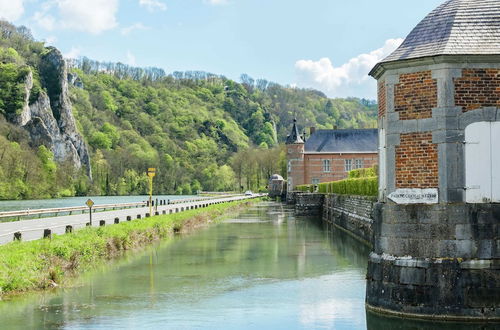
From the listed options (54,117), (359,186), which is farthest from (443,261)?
(54,117)

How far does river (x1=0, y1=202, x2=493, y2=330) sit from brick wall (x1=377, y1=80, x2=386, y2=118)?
401 cm

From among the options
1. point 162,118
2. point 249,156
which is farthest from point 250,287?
point 162,118

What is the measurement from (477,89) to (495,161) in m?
1.34

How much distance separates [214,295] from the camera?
50.6 ft

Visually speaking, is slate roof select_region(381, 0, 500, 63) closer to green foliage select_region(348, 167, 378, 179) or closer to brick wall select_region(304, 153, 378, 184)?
green foliage select_region(348, 167, 378, 179)

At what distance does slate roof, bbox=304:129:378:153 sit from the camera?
8062 cm

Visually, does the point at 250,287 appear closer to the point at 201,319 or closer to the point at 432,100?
the point at 201,319

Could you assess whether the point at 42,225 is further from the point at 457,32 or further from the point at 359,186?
the point at 457,32

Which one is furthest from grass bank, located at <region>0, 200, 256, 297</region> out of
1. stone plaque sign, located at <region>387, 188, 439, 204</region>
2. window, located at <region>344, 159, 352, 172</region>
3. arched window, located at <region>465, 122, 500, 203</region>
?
window, located at <region>344, 159, 352, 172</region>

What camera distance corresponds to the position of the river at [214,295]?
40.8ft

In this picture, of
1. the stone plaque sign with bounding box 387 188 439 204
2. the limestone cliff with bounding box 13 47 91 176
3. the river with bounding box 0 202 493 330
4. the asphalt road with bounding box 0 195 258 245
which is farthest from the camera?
Answer: the limestone cliff with bounding box 13 47 91 176

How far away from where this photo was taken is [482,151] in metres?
11.8

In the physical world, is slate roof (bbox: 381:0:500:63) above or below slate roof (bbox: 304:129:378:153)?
below

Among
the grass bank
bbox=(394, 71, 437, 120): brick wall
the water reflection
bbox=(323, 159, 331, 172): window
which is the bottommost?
the water reflection
